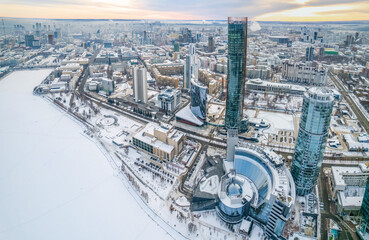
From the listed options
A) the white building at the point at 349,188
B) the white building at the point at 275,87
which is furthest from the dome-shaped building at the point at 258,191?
the white building at the point at 275,87

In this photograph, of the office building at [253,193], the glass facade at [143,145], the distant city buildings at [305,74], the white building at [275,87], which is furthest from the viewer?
the distant city buildings at [305,74]

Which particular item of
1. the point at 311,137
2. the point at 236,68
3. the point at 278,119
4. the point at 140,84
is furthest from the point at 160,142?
the point at 278,119

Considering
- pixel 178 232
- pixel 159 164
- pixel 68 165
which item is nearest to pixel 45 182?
pixel 68 165

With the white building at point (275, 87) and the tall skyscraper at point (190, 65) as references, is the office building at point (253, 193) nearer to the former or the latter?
the tall skyscraper at point (190, 65)

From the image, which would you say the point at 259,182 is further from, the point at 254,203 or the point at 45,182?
the point at 45,182

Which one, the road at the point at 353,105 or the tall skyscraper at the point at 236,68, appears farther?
the road at the point at 353,105

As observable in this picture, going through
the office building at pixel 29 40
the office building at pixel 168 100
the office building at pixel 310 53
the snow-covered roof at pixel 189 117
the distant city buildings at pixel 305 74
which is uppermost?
the office building at pixel 29 40

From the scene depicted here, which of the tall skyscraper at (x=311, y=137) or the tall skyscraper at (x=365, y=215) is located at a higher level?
the tall skyscraper at (x=311, y=137)
